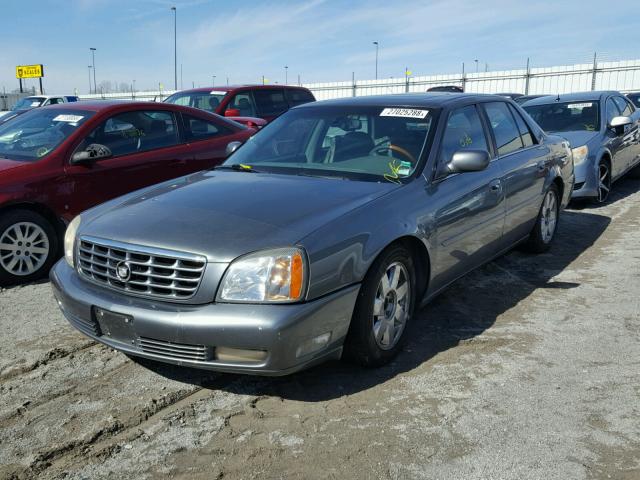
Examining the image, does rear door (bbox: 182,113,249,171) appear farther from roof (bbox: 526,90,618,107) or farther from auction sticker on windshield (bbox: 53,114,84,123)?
roof (bbox: 526,90,618,107)

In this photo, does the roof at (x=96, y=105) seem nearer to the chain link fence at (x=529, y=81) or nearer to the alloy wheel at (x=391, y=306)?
the alloy wheel at (x=391, y=306)

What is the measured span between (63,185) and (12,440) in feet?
10.0

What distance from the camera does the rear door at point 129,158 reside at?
5.58 m

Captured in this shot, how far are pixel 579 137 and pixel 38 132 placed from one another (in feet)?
22.0

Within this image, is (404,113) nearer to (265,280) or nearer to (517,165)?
(517,165)

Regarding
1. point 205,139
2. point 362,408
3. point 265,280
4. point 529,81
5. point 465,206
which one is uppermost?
point 529,81

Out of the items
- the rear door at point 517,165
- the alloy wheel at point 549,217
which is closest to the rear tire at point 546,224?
the alloy wheel at point 549,217

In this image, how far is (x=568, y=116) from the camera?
902 centimetres

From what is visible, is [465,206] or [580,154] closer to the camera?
[465,206]

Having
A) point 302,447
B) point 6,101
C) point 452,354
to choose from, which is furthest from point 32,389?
point 6,101

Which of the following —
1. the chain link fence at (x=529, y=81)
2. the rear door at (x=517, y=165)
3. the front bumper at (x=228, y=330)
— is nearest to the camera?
the front bumper at (x=228, y=330)

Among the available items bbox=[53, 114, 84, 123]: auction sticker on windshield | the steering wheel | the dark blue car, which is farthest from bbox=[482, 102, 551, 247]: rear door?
bbox=[53, 114, 84, 123]: auction sticker on windshield

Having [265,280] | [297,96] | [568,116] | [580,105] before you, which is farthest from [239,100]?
[265,280]

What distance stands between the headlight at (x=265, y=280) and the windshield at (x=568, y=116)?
7.17m
